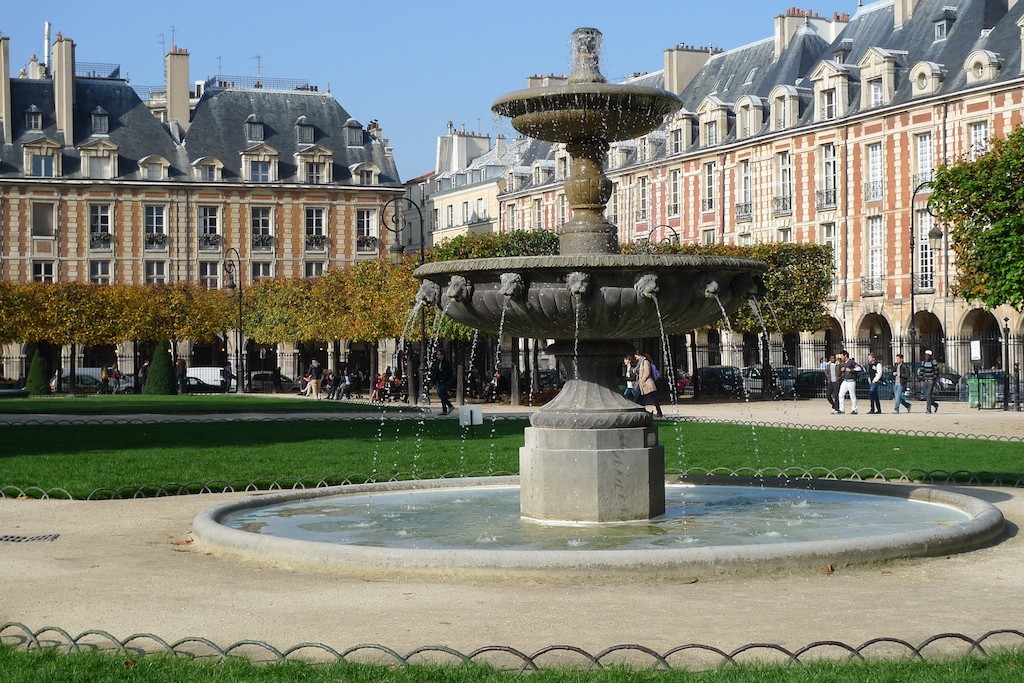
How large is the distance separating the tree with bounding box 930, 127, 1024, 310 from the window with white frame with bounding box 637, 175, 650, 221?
3288cm

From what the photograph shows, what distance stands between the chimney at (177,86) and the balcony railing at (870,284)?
3497 centimetres

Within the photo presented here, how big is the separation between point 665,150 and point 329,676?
57034mm

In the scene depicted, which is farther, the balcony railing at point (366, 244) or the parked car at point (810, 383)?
the balcony railing at point (366, 244)

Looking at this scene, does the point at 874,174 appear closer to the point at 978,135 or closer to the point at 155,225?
the point at 978,135

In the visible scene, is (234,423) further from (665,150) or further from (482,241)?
(665,150)

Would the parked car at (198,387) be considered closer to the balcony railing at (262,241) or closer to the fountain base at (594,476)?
the balcony railing at (262,241)

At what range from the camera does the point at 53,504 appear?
1229 cm

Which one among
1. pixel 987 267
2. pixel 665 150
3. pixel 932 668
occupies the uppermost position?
pixel 665 150

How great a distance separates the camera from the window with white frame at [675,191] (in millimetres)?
59691

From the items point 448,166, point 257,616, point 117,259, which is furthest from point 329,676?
point 448,166

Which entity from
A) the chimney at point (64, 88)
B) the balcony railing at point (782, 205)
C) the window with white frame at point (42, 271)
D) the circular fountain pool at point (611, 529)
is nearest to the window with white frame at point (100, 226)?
the window with white frame at point (42, 271)

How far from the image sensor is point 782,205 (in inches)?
2112

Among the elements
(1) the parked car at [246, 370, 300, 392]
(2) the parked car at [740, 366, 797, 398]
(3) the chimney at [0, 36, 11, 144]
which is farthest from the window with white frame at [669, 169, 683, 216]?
(3) the chimney at [0, 36, 11, 144]

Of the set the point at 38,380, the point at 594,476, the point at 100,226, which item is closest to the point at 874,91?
the point at 38,380
